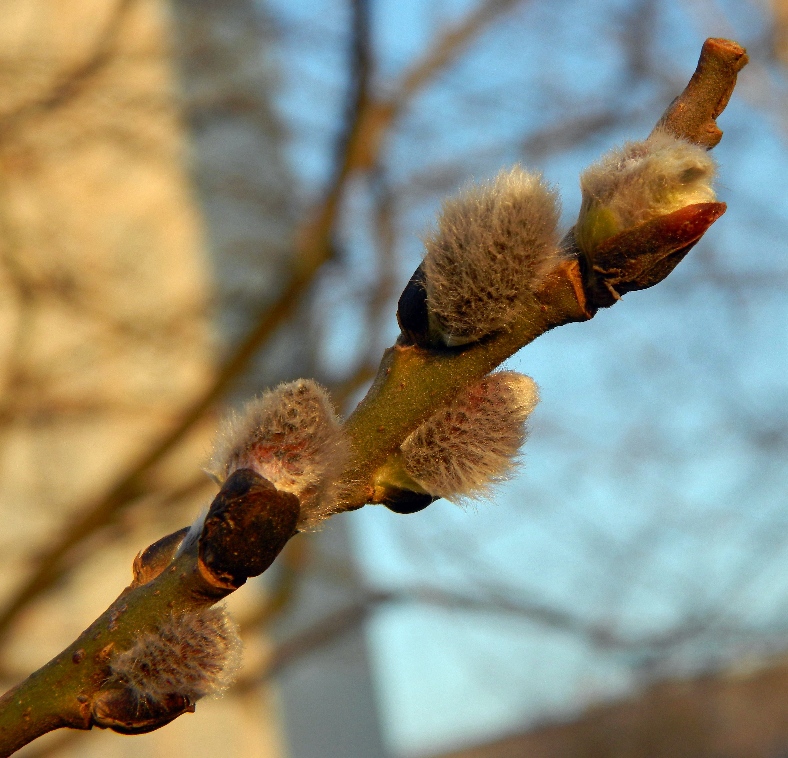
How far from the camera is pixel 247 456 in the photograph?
939mm

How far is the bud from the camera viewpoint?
32.2 inches

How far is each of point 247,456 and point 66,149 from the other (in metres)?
3.31

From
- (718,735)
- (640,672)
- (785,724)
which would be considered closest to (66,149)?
(640,672)

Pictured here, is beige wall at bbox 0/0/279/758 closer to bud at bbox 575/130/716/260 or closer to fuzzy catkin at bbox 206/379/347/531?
fuzzy catkin at bbox 206/379/347/531

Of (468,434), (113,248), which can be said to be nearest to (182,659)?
(468,434)

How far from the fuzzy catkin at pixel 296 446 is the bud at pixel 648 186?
12.1 inches

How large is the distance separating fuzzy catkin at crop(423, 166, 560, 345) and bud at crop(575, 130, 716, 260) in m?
0.06

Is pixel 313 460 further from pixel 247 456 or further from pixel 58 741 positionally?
pixel 58 741

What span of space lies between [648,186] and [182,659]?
0.62 metres

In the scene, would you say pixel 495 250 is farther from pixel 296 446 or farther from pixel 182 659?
pixel 182 659

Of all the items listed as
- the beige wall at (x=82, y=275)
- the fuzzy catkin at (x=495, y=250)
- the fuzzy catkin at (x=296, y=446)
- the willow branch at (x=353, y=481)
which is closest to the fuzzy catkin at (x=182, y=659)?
the willow branch at (x=353, y=481)

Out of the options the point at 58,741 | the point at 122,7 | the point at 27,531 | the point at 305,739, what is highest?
the point at 122,7

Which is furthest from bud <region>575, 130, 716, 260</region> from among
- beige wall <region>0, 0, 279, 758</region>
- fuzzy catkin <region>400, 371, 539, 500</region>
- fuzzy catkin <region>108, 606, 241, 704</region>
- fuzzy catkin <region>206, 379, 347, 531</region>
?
beige wall <region>0, 0, 279, 758</region>

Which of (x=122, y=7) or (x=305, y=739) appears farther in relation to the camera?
(x=305, y=739)
